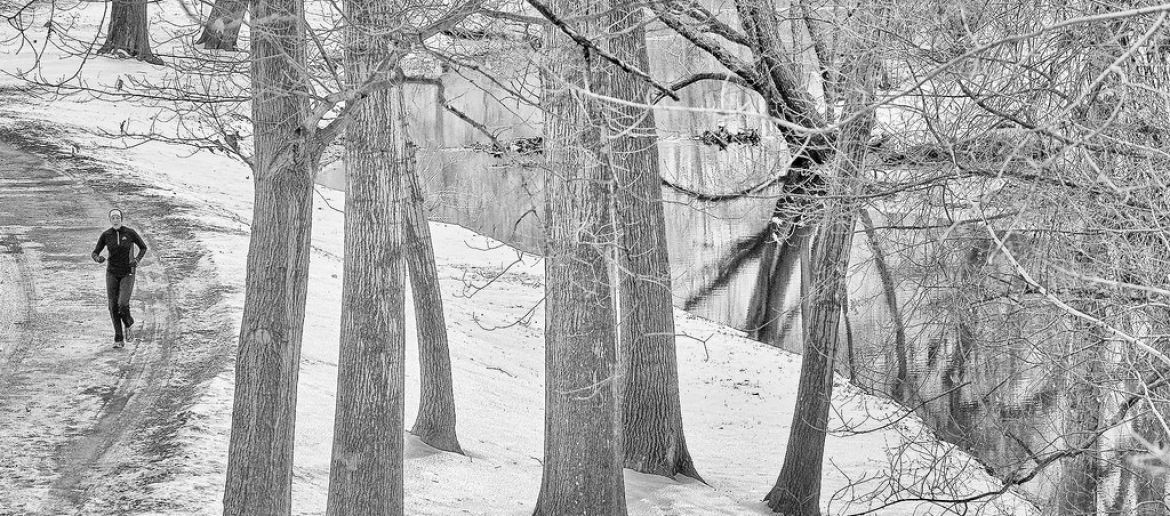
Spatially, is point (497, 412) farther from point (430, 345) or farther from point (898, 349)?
point (898, 349)

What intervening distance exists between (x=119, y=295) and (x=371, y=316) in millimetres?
6824

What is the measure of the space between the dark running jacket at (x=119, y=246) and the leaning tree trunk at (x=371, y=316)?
596cm

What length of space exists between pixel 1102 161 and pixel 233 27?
6103 millimetres

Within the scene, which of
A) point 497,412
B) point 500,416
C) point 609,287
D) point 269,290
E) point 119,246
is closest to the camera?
point 269,290

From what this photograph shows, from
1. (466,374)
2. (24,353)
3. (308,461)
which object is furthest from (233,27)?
(466,374)

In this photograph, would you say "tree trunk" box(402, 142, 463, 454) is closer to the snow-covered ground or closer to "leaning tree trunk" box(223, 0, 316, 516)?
the snow-covered ground

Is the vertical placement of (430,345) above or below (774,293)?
below

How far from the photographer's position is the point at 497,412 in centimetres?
1628

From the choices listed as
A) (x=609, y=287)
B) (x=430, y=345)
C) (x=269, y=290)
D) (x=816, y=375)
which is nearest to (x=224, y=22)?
(x=269, y=290)

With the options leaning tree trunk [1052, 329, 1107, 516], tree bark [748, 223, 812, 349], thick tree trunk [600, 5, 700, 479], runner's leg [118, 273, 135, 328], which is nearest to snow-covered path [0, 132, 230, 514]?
runner's leg [118, 273, 135, 328]

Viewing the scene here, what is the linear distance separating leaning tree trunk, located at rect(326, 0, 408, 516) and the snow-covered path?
2340mm

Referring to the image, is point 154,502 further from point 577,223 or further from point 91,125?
point 91,125

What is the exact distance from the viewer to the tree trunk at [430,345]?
42.4 ft

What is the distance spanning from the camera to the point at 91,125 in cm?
2975
